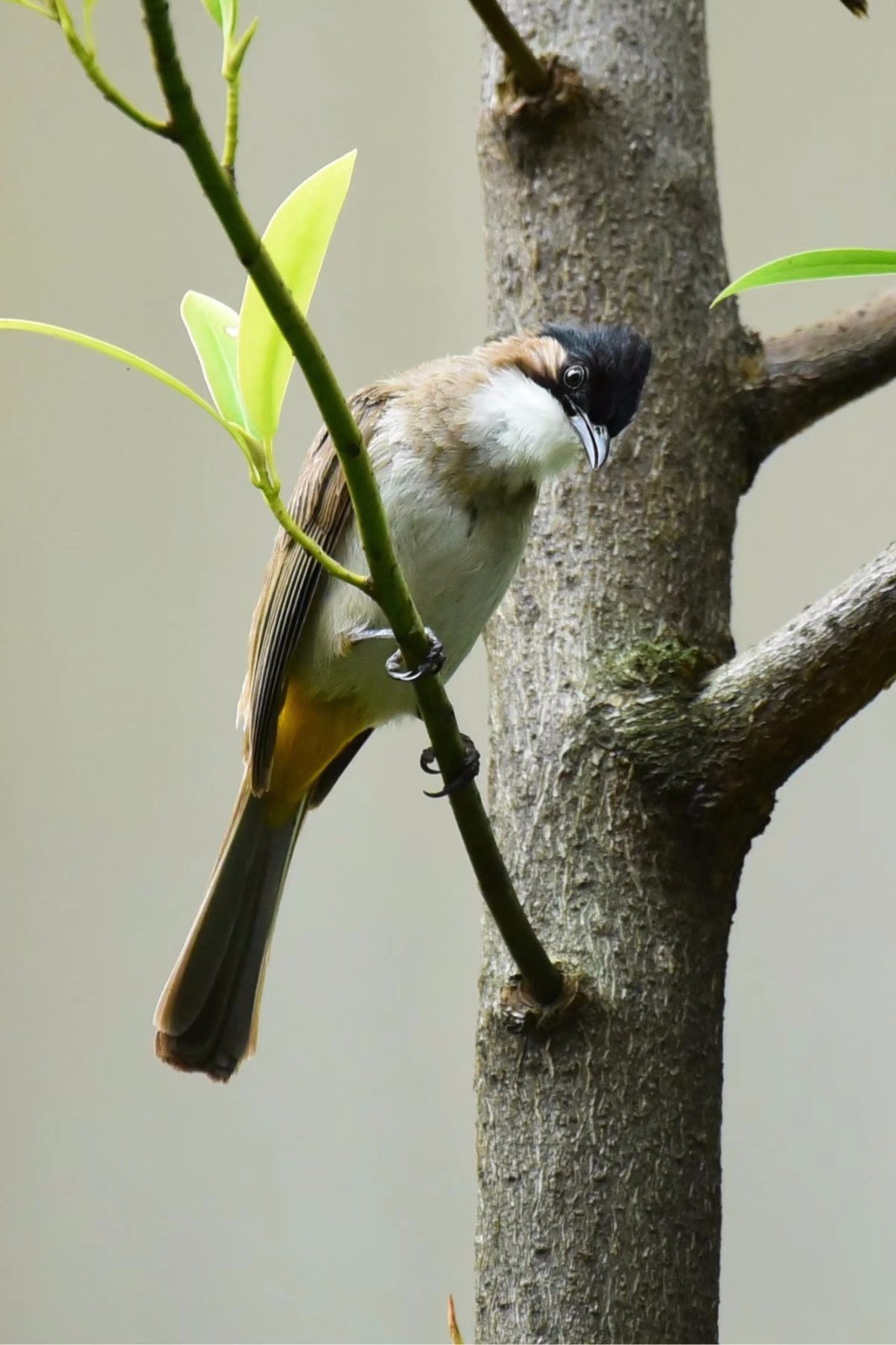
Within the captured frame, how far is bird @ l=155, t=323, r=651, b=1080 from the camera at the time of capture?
141cm

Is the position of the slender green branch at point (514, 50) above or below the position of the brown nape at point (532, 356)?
above

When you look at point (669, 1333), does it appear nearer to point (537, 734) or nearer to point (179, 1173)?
point (537, 734)

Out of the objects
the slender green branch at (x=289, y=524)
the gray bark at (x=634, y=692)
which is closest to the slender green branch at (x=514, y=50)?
the gray bark at (x=634, y=692)

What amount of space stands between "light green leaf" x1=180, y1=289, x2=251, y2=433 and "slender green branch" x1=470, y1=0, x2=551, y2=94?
67 centimetres

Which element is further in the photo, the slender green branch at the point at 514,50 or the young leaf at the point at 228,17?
the slender green branch at the point at 514,50

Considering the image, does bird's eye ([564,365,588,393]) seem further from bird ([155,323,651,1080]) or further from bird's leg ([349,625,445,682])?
bird's leg ([349,625,445,682])

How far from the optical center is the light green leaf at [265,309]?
0.72 meters

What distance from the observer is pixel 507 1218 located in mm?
1271

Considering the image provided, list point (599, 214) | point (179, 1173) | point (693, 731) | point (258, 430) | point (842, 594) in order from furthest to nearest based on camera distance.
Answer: point (179, 1173), point (599, 214), point (693, 731), point (842, 594), point (258, 430)

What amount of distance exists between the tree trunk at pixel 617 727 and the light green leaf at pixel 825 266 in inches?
22.6

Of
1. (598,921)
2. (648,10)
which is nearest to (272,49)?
(648,10)

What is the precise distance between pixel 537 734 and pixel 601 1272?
522mm

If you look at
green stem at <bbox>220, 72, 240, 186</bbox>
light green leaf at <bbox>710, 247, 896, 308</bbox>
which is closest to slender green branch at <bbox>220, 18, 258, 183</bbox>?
green stem at <bbox>220, 72, 240, 186</bbox>

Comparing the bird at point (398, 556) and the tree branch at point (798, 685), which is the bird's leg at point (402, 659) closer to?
the bird at point (398, 556)
